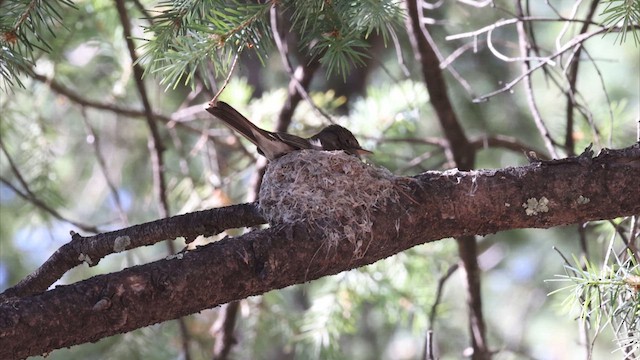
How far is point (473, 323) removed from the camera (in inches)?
155

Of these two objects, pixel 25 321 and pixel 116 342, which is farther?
pixel 116 342

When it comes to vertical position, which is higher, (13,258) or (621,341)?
(13,258)

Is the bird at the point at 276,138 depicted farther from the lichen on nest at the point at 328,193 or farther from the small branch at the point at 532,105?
the small branch at the point at 532,105

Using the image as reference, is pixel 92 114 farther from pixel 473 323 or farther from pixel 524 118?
pixel 473 323

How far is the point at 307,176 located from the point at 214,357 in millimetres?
1577

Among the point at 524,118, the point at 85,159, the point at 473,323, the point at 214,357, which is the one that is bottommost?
the point at 473,323

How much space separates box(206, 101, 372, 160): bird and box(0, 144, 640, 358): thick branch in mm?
616

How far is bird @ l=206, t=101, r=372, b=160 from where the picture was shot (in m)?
2.99

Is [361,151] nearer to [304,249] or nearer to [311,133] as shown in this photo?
[311,133]

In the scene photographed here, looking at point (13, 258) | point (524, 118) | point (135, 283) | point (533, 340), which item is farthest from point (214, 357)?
point (533, 340)

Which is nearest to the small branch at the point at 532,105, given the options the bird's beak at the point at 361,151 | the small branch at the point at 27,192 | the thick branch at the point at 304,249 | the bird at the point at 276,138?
the thick branch at the point at 304,249

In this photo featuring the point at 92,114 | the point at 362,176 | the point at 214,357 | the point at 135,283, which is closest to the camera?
the point at 135,283

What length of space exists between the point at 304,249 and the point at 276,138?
1196 millimetres

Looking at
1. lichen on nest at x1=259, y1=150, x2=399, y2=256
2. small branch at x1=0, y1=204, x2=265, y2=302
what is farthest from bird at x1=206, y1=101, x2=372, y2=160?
small branch at x1=0, y1=204, x2=265, y2=302
